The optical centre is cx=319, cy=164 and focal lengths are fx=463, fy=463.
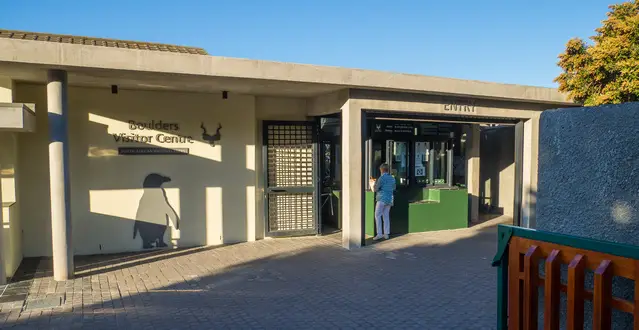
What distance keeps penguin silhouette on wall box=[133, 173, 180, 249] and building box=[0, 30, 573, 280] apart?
0.03 metres

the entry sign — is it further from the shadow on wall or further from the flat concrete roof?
the shadow on wall

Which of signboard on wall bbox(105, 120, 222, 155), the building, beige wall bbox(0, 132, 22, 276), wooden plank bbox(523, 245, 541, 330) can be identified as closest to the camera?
wooden plank bbox(523, 245, 541, 330)

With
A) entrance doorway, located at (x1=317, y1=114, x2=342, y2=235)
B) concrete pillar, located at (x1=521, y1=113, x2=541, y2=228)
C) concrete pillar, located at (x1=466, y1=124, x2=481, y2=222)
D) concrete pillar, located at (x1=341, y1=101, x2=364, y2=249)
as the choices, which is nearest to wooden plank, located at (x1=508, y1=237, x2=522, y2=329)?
concrete pillar, located at (x1=341, y1=101, x2=364, y2=249)

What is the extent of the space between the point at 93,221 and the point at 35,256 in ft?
3.47

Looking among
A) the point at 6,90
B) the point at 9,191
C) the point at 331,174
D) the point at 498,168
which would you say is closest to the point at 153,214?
the point at 9,191

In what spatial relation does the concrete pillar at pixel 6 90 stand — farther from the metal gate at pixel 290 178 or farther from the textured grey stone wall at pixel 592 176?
the textured grey stone wall at pixel 592 176

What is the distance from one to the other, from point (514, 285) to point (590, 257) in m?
0.47

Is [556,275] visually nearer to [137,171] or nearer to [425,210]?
[137,171]

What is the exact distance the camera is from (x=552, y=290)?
1.94 m

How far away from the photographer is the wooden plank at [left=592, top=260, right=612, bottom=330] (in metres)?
1.71

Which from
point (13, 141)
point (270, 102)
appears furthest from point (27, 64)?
point (270, 102)

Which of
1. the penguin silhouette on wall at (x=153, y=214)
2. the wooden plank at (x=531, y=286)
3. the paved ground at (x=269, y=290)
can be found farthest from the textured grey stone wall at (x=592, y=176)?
the penguin silhouette on wall at (x=153, y=214)

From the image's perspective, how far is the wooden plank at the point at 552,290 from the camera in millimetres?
1931

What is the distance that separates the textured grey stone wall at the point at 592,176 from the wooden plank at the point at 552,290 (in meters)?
0.17
